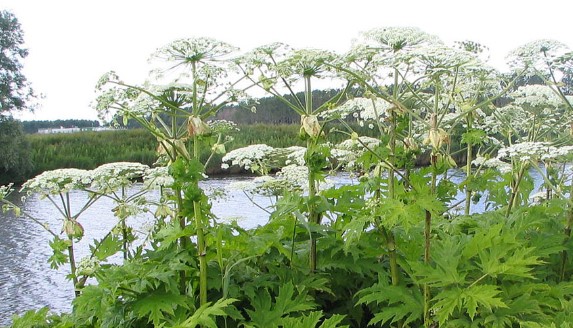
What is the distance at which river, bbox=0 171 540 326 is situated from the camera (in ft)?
22.5

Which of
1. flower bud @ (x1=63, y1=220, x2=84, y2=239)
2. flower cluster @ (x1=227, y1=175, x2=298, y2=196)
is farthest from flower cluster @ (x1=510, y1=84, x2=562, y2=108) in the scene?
flower bud @ (x1=63, y1=220, x2=84, y2=239)

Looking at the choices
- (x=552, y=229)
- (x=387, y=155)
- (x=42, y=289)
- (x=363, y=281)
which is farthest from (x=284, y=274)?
(x=42, y=289)

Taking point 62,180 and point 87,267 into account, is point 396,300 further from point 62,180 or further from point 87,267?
point 62,180

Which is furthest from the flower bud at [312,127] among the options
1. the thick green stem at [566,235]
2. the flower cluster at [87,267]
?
the thick green stem at [566,235]

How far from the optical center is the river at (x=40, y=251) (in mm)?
6852

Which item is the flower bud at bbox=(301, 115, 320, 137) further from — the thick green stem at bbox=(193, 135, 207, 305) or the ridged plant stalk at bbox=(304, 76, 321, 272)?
the thick green stem at bbox=(193, 135, 207, 305)

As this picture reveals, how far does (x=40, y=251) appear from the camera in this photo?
866cm

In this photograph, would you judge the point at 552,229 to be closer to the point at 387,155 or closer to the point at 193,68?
the point at 387,155

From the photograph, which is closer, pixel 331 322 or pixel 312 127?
pixel 331 322

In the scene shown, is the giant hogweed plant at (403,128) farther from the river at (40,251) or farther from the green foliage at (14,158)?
the green foliage at (14,158)

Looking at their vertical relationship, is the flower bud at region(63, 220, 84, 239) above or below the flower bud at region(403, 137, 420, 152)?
below

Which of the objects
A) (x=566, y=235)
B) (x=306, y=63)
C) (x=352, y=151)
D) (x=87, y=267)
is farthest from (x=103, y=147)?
(x=566, y=235)

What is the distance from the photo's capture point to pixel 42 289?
7238 mm

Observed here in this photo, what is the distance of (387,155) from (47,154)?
74.8 ft
